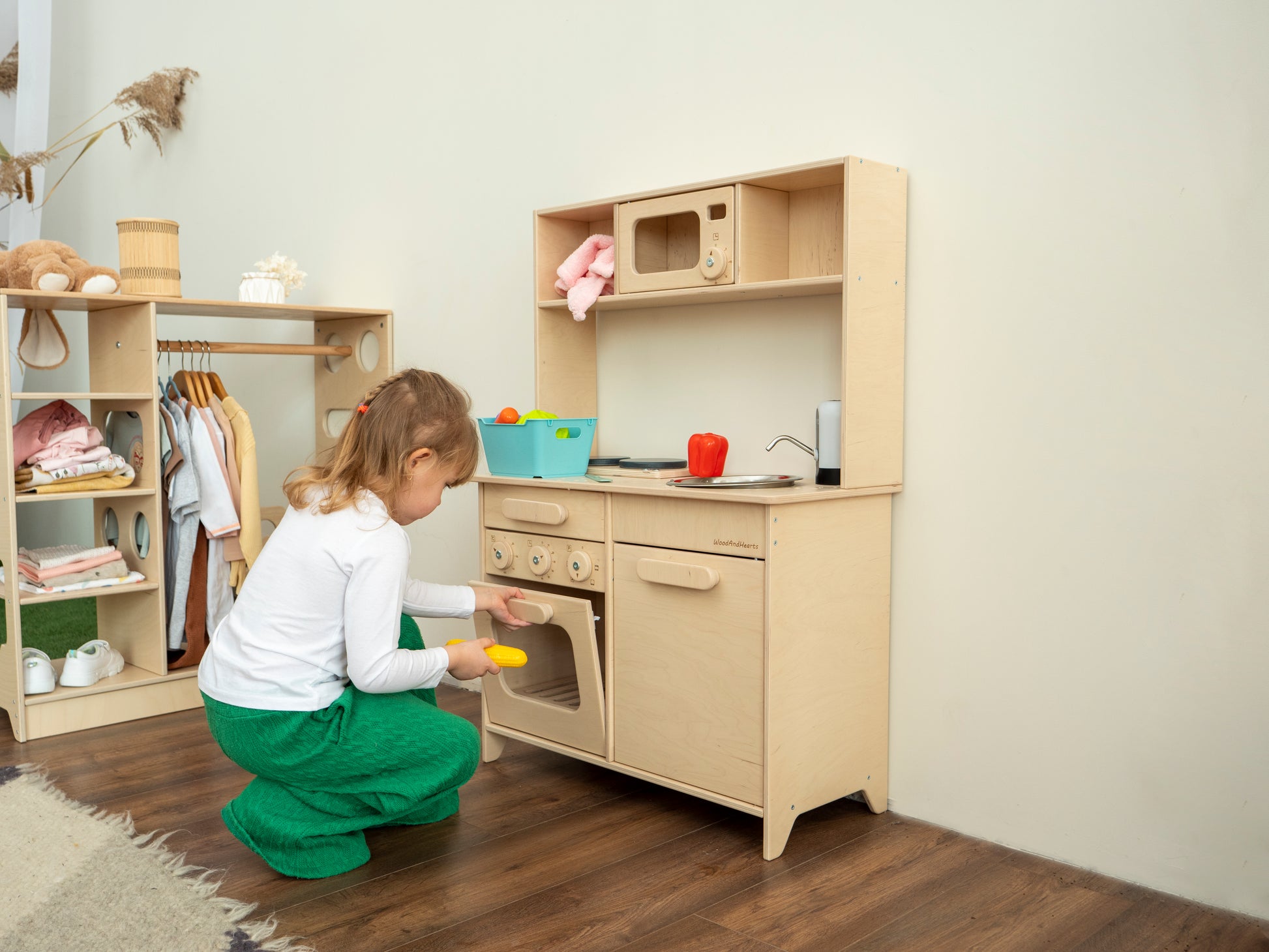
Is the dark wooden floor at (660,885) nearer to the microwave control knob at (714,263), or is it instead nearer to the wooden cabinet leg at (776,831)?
the wooden cabinet leg at (776,831)

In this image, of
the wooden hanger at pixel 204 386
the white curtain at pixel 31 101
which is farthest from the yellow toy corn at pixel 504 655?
the white curtain at pixel 31 101

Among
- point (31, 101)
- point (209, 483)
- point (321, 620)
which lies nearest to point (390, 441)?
point (321, 620)

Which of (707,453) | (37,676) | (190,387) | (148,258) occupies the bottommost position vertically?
(37,676)

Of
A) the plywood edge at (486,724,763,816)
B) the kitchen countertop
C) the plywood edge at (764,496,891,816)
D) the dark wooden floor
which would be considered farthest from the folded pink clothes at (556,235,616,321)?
the dark wooden floor

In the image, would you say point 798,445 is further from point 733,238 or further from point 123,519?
point 123,519

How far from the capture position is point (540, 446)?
2.55 m

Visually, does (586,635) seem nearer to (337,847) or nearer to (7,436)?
(337,847)

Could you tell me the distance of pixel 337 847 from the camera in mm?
2086

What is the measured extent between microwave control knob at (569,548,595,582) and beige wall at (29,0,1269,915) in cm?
51

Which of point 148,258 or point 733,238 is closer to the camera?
point 733,238

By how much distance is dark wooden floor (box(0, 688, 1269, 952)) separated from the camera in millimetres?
1828

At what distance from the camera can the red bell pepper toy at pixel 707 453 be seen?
2422 millimetres

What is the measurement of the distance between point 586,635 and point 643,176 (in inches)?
50.2

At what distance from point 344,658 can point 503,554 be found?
0.64 meters
